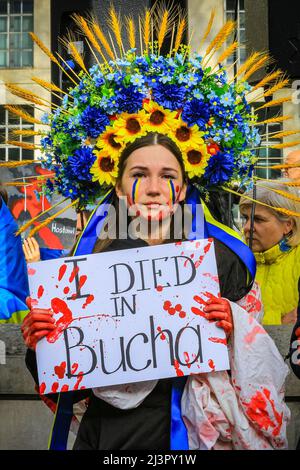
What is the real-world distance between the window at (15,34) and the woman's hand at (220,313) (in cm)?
1093

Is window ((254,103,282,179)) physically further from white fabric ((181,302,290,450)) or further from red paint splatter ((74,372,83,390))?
red paint splatter ((74,372,83,390))

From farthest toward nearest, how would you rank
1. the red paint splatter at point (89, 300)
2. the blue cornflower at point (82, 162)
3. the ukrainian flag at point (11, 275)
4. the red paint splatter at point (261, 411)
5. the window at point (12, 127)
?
1. the ukrainian flag at point (11, 275)
2. the window at point (12, 127)
3. the blue cornflower at point (82, 162)
4. the red paint splatter at point (89, 300)
5. the red paint splatter at point (261, 411)

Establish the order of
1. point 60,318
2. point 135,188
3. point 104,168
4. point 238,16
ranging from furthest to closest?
point 238,16
point 104,168
point 135,188
point 60,318

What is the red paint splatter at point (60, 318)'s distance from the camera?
3338 millimetres

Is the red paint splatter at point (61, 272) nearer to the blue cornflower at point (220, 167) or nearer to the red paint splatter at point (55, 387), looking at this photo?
the red paint splatter at point (55, 387)

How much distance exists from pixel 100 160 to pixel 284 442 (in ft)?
4.30

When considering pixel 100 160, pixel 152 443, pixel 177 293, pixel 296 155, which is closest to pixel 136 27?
pixel 296 155

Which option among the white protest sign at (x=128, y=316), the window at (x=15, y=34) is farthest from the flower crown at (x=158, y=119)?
the window at (x=15, y=34)

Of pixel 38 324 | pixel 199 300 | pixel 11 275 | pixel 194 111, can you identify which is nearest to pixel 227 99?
pixel 194 111

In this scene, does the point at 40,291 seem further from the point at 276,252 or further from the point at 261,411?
the point at 276,252

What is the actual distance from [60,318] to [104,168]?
64cm

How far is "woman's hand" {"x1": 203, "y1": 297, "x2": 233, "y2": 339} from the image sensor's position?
10.7ft

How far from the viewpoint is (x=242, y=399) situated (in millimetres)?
3268
